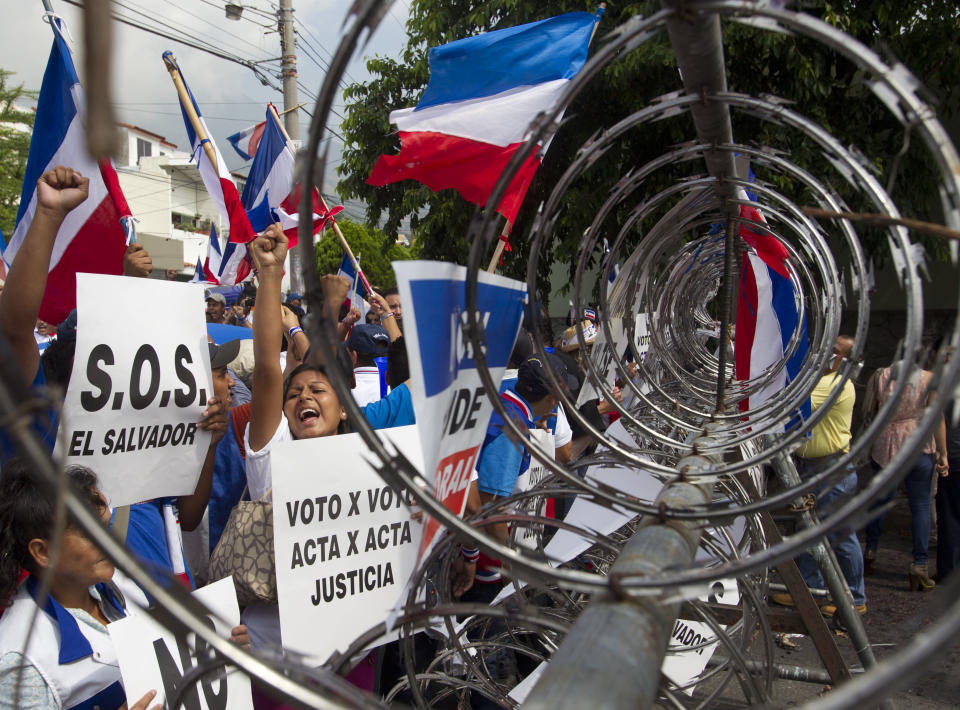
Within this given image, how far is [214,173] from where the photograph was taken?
564 centimetres

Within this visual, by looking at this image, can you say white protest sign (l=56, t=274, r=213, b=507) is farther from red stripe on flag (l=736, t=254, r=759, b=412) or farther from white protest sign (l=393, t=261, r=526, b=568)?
red stripe on flag (l=736, t=254, r=759, b=412)

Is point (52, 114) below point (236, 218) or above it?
above

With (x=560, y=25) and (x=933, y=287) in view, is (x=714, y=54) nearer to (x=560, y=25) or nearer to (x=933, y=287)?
(x=560, y=25)

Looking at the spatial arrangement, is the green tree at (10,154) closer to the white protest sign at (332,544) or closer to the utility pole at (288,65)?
the utility pole at (288,65)

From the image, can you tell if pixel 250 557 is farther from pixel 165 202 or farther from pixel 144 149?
pixel 144 149

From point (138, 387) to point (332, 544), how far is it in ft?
3.15

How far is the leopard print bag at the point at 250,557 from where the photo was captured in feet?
8.98

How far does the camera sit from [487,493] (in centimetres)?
386

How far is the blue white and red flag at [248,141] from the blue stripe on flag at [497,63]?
433cm

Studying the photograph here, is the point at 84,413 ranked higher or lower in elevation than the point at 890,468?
lower

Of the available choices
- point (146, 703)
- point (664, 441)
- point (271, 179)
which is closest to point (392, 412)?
point (146, 703)

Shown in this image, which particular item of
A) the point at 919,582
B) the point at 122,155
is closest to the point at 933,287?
the point at 919,582

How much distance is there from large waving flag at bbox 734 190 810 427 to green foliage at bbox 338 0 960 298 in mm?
4307

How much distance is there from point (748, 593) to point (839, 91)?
10402 millimetres
